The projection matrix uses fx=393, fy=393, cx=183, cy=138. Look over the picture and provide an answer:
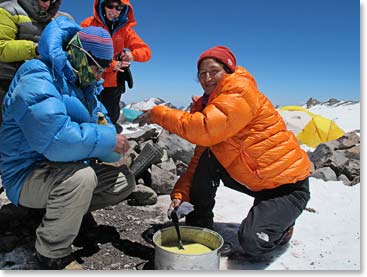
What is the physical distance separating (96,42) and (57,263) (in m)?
1.40

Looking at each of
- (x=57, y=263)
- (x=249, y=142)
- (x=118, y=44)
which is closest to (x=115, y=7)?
(x=118, y=44)

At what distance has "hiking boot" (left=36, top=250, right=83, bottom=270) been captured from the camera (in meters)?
2.44

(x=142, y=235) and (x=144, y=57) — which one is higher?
(x=144, y=57)

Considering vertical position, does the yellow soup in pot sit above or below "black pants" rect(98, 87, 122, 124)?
below

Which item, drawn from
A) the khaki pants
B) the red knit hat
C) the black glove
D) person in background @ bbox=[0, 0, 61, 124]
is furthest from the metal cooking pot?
the black glove

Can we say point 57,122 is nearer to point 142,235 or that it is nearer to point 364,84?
point 142,235

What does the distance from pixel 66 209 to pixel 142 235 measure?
0.85 m

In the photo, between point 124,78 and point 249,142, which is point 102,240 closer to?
point 249,142

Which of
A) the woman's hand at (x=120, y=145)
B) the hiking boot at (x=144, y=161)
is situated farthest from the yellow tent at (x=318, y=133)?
the woman's hand at (x=120, y=145)

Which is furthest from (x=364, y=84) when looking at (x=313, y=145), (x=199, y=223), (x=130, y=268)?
(x=313, y=145)

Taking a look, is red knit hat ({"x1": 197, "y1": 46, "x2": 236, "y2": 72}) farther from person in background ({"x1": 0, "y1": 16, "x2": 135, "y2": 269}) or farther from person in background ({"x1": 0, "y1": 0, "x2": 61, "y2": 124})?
person in background ({"x1": 0, "y1": 0, "x2": 61, "y2": 124})

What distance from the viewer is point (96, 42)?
2.48 m

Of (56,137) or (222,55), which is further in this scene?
(222,55)

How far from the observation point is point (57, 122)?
87.5 inches
